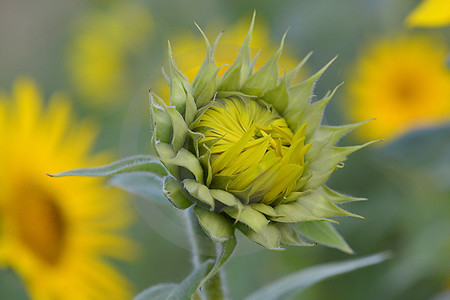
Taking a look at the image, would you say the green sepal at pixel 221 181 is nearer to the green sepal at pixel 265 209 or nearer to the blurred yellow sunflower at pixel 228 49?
the green sepal at pixel 265 209

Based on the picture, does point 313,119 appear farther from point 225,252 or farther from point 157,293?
point 157,293

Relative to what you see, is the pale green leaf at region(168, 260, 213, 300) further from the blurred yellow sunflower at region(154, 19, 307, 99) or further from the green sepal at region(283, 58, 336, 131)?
the blurred yellow sunflower at region(154, 19, 307, 99)

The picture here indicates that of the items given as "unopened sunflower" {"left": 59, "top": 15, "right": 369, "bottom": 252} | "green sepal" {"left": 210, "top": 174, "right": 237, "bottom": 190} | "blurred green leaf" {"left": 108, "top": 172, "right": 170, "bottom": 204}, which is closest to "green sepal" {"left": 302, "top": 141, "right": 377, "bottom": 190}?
"unopened sunflower" {"left": 59, "top": 15, "right": 369, "bottom": 252}

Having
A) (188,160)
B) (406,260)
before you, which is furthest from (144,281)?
(188,160)

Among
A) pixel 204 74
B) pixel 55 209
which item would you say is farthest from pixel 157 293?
pixel 55 209

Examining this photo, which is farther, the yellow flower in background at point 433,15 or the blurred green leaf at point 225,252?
the yellow flower in background at point 433,15

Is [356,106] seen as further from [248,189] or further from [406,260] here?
[248,189]

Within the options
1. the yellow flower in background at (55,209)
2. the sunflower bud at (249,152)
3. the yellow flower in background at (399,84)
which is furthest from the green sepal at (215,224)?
the yellow flower in background at (399,84)
